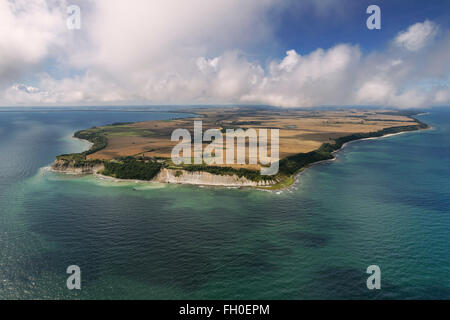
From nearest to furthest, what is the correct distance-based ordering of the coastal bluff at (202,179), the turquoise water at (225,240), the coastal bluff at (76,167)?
the turquoise water at (225,240) → the coastal bluff at (202,179) → the coastal bluff at (76,167)

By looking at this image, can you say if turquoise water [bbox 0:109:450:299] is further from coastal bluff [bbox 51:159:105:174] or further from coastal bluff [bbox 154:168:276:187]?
coastal bluff [bbox 51:159:105:174]

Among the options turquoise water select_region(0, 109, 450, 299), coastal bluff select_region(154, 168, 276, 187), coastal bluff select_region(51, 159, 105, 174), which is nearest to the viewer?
turquoise water select_region(0, 109, 450, 299)

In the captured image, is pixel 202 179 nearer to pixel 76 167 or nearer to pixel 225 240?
pixel 225 240

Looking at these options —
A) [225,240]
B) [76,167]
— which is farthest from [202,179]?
[76,167]

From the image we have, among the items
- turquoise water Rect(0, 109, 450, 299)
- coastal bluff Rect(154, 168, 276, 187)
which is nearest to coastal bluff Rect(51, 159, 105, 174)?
turquoise water Rect(0, 109, 450, 299)

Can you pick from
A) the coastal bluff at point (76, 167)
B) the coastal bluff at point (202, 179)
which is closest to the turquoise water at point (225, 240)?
the coastal bluff at point (202, 179)

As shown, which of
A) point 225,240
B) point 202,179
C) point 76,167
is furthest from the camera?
point 76,167

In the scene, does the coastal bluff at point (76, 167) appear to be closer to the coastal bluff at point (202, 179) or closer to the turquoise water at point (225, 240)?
the turquoise water at point (225, 240)

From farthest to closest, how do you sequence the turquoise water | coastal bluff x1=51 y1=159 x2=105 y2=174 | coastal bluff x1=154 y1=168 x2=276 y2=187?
coastal bluff x1=51 y1=159 x2=105 y2=174
coastal bluff x1=154 y1=168 x2=276 y2=187
the turquoise water
